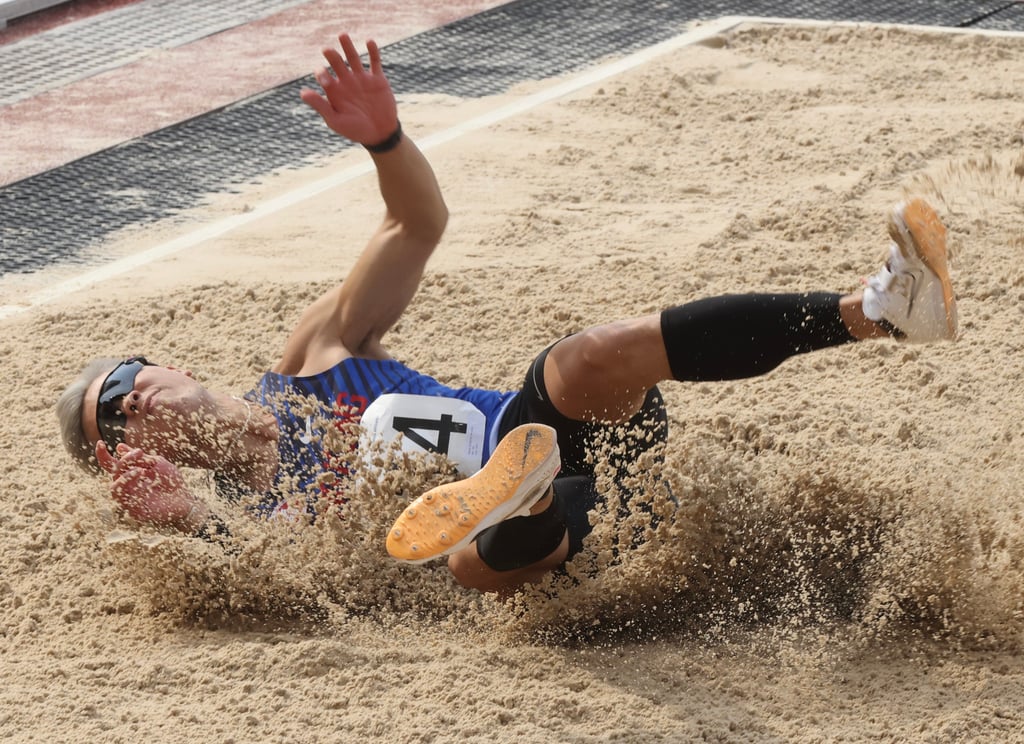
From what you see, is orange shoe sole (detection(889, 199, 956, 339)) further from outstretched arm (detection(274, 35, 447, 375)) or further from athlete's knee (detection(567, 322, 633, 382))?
outstretched arm (detection(274, 35, 447, 375))

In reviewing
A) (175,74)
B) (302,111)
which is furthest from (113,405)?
(175,74)

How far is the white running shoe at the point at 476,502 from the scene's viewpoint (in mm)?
2510

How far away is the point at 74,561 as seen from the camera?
125 inches

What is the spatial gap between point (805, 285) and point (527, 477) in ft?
6.78

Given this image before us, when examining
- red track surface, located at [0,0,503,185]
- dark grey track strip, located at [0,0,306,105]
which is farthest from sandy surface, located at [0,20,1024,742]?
dark grey track strip, located at [0,0,306,105]

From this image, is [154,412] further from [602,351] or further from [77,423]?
[602,351]

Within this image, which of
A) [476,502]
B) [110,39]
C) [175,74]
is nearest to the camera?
[476,502]

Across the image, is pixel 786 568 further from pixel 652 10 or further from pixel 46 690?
pixel 652 10

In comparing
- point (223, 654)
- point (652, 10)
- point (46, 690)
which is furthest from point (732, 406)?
point (652, 10)

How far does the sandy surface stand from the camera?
2.48 metres

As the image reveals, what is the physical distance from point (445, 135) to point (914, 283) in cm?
369

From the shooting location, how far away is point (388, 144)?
122 inches

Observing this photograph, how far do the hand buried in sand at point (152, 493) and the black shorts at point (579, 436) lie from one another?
28.5 inches

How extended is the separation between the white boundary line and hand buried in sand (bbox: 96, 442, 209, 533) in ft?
5.85
